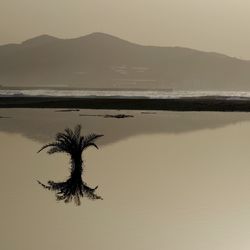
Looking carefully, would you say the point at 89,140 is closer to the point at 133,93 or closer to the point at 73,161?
the point at 73,161

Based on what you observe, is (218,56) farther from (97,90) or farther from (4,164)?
(4,164)

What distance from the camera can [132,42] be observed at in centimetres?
118

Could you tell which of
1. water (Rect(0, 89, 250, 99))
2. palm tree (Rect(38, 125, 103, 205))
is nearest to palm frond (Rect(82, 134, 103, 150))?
palm tree (Rect(38, 125, 103, 205))

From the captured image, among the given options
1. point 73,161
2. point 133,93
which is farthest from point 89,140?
point 133,93

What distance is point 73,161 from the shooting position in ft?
4.08

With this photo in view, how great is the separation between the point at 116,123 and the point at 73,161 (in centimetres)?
16

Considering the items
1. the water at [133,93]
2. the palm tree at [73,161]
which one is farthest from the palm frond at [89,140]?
the water at [133,93]

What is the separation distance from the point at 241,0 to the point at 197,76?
0.23m

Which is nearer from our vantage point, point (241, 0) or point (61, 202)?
point (241, 0)

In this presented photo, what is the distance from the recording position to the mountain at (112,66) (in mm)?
1184

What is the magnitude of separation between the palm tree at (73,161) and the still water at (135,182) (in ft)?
0.05

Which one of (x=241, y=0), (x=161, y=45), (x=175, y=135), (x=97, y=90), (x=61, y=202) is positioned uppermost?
(x=241, y=0)

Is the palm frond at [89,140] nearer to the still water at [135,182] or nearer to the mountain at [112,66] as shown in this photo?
the still water at [135,182]

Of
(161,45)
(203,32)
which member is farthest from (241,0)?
(161,45)
